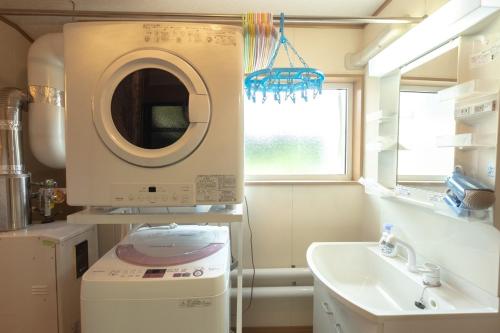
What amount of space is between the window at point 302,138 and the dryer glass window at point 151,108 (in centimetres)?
99

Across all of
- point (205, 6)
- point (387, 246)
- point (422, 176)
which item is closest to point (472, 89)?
point (422, 176)

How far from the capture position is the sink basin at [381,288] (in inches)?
37.5

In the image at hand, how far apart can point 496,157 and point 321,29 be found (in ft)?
4.73

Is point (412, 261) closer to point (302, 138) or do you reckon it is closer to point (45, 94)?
point (302, 138)

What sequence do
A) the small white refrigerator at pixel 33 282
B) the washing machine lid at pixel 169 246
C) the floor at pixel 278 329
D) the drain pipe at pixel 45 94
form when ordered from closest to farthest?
the washing machine lid at pixel 169 246 < the small white refrigerator at pixel 33 282 < the drain pipe at pixel 45 94 < the floor at pixel 278 329

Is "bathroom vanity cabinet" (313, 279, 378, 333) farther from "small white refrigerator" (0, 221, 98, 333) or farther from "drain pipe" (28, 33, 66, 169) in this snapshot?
"drain pipe" (28, 33, 66, 169)

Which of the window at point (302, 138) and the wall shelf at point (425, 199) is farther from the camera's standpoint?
the window at point (302, 138)

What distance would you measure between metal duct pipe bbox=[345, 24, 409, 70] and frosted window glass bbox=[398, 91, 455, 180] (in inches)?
12.9

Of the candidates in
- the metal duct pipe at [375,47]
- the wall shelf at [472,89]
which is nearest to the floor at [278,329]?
the wall shelf at [472,89]

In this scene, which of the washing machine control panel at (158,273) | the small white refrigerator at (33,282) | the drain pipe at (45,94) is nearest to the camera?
the washing machine control panel at (158,273)

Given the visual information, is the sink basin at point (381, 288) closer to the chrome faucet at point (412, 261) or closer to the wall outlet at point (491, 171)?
the chrome faucet at point (412, 261)

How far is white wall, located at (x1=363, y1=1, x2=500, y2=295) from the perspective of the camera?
97 centimetres

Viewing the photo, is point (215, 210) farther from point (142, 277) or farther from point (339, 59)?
point (339, 59)

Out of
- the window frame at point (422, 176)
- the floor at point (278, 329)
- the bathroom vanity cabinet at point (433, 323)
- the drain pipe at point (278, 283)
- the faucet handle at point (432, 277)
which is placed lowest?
the floor at point (278, 329)
